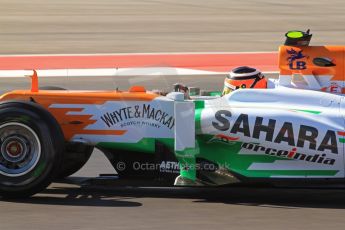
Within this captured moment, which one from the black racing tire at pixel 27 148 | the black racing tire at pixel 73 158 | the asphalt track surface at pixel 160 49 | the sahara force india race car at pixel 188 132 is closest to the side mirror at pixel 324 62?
the sahara force india race car at pixel 188 132

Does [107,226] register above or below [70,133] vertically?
below

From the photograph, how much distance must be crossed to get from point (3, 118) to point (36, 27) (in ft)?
47.6

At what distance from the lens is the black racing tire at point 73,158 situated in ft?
22.4

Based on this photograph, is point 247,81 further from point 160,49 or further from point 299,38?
point 160,49

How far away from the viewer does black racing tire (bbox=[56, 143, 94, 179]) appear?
681cm

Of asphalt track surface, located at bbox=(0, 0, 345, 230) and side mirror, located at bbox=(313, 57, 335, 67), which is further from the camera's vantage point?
side mirror, located at bbox=(313, 57, 335, 67)

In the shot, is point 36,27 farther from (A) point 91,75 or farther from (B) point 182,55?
(A) point 91,75

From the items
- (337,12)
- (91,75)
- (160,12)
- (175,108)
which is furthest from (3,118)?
(337,12)

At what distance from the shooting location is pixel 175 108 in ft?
21.5

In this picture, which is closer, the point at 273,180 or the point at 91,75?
the point at 273,180

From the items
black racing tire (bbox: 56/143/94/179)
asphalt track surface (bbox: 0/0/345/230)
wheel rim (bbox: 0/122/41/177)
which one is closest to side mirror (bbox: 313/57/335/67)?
asphalt track surface (bbox: 0/0/345/230)

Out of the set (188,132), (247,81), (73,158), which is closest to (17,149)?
(73,158)

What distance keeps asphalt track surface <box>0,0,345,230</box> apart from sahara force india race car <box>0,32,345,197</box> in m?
0.24

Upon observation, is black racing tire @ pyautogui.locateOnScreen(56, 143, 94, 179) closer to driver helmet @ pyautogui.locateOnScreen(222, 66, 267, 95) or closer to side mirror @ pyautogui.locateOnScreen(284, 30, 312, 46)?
driver helmet @ pyautogui.locateOnScreen(222, 66, 267, 95)
